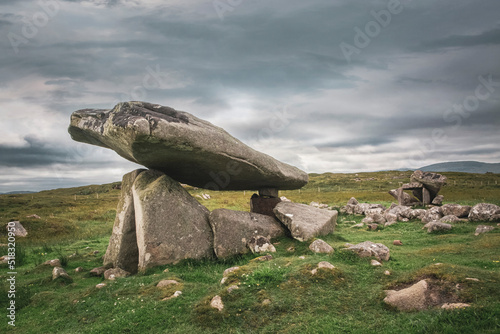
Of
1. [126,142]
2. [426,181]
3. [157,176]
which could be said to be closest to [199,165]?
[157,176]

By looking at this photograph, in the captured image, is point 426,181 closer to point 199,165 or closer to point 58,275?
point 199,165

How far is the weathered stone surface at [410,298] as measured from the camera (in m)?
6.41

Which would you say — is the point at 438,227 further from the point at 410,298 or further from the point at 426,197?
the point at 426,197

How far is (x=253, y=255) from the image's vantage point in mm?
12305

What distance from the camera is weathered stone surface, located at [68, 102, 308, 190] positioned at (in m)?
11.0

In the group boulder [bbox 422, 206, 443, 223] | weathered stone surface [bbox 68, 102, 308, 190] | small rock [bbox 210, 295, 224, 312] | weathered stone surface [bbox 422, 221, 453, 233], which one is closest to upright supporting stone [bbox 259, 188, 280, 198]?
weathered stone surface [bbox 68, 102, 308, 190]

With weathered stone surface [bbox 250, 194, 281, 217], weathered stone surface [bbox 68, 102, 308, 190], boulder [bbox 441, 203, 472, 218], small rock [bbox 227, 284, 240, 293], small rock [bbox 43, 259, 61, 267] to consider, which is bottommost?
small rock [bbox 43, 259, 61, 267]

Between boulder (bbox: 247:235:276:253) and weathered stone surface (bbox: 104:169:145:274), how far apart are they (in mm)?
4898

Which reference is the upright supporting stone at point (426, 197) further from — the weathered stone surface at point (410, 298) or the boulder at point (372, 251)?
the weathered stone surface at point (410, 298)

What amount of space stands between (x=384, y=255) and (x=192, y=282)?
5.82m

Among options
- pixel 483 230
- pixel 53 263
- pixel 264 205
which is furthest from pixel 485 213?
pixel 53 263

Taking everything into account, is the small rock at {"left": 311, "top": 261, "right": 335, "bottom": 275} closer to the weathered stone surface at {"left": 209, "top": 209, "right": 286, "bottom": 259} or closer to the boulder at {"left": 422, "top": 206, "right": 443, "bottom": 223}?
the weathered stone surface at {"left": 209, "top": 209, "right": 286, "bottom": 259}

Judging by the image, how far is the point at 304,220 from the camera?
14.0 meters

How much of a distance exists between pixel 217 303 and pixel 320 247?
16.2ft
